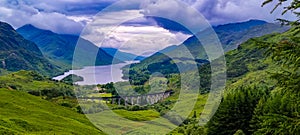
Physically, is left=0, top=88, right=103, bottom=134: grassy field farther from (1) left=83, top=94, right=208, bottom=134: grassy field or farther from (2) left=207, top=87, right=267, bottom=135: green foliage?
(2) left=207, top=87, right=267, bottom=135: green foliage

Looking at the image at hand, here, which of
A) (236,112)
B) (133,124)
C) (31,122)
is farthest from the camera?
(133,124)

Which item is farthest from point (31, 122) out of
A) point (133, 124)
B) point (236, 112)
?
point (133, 124)

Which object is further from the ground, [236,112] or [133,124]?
[236,112]

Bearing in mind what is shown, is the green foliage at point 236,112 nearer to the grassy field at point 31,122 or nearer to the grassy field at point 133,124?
the grassy field at point 31,122

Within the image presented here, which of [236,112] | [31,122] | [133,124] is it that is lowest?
[133,124]

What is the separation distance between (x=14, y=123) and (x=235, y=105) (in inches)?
1664

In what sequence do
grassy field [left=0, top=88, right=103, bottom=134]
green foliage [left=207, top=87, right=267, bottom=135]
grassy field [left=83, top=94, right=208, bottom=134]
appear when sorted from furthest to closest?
grassy field [left=83, top=94, right=208, bottom=134] < grassy field [left=0, top=88, right=103, bottom=134] < green foliage [left=207, top=87, right=267, bottom=135]

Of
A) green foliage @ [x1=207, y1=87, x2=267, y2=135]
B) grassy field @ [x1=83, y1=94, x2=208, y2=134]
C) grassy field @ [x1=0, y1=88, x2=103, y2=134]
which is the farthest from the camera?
grassy field @ [x1=83, y1=94, x2=208, y2=134]

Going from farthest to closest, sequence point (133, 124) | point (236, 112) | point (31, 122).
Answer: point (133, 124), point (31, 122), point (236, 112)

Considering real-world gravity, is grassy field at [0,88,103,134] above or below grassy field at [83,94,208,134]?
above

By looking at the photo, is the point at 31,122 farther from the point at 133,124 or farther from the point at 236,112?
the point at 133,124

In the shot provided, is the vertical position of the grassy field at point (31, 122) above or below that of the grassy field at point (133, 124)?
above

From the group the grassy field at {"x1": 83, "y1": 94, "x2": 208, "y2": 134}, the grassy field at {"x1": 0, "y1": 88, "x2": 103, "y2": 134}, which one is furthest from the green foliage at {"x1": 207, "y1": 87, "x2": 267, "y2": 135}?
the grassy field at {"x1": 83, "y1": 94, "x2": 208, "y2": 134}

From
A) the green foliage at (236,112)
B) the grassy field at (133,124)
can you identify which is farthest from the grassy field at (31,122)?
the green foliage at (236,112)
